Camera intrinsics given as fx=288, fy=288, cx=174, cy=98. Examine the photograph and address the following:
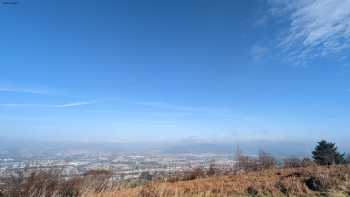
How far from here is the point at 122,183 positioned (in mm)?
9266

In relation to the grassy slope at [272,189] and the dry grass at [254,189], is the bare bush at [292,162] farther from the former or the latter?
the grassy slope at [272,189]

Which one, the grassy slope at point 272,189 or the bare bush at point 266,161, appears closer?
the grassy slope at point 272,189

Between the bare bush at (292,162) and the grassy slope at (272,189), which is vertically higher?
the grassy slope at (272,189)

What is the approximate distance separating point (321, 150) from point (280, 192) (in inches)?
885

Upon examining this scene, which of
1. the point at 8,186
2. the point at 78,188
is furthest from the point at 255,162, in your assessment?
the point at 8,186

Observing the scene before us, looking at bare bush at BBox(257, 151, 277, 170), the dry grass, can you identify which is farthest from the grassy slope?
bare bush at BBox(257, 151, 277, 170)

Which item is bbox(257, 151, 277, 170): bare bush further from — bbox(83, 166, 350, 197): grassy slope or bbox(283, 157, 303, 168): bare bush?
bbox(83, 166, 350, 197): grassy slope

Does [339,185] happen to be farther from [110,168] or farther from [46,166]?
[46,166]

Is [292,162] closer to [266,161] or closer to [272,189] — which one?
[266,161]

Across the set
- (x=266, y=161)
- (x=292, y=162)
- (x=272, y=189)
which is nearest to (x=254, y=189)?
(x=272, y=189)

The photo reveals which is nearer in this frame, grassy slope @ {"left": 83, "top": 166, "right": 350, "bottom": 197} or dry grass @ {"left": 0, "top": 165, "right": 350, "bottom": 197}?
dry grass @ {"left": 0, "top": 165, "right": 350, "bottom": 197}

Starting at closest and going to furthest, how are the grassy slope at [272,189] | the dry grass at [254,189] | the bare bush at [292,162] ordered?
the dry grass at [254,189], the grassy slope at [272,189], the bare bush at [292,162]

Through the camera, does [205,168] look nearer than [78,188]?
No

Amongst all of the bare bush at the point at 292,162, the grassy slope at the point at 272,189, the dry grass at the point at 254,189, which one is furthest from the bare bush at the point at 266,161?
the grassy slope at the point at 272,189
